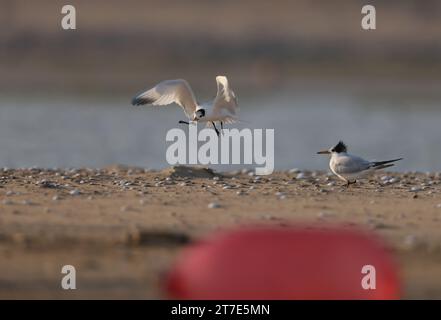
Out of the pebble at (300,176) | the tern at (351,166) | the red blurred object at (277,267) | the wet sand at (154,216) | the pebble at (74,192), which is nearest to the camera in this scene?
the red blurred object at (277,267)

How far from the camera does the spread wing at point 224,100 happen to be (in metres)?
Result: 12.5

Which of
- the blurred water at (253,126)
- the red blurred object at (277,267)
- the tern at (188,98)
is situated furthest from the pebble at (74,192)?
the blurred water at (253,126)

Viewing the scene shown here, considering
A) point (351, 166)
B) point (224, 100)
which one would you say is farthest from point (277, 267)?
point (224, 100)

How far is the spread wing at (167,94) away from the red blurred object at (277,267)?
571 centimetres

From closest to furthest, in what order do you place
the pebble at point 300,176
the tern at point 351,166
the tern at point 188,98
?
1. the tern at point 351,166
2. the pebble at point 300,176
3. the tern at point 188,98

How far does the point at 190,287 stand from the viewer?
722 centimetres

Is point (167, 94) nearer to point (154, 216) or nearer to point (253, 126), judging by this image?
point (154, 216)

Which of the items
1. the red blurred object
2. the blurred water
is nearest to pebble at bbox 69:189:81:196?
the red blurred object

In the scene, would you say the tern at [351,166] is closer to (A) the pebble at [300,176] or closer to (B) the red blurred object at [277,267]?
(A) the pebble at [300,176]

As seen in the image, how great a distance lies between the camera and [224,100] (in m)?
12.7

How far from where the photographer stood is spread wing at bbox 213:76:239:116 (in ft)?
40.9

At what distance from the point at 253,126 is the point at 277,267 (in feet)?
43.0
